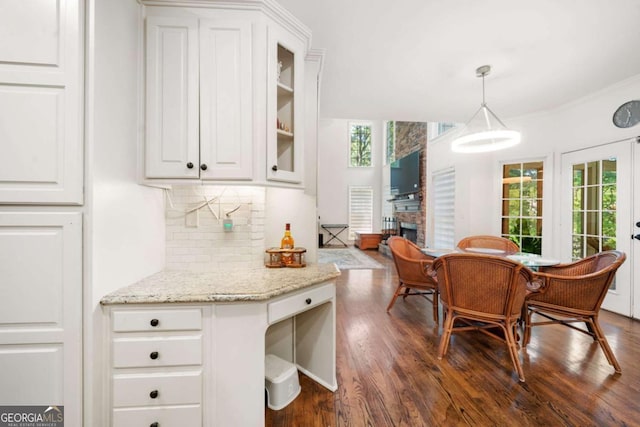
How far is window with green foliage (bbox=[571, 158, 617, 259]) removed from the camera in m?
3.09

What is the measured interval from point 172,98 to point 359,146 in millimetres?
8279

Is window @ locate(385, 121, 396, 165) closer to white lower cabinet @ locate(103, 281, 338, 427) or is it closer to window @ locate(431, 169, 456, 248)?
window @ locate(431, 169, 456, 248)

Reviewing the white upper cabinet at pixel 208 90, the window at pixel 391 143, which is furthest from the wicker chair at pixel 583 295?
the window at pixel 391 143

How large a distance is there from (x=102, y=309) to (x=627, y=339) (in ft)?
13.3

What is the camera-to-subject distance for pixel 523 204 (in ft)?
13.2

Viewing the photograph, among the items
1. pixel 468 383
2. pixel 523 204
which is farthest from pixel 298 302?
pixel 523 204

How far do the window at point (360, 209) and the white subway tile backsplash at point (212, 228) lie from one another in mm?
7212

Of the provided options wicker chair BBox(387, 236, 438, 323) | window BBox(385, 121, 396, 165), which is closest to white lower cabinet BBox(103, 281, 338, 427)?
wicker chair BBox(387, 236, 438, 323)

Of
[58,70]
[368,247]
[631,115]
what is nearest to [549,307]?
[631,115]

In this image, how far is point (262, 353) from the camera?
4.35 feet

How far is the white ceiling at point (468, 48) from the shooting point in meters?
1.83

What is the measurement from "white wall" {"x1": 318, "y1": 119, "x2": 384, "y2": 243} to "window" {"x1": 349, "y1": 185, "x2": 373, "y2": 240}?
0.45 ft

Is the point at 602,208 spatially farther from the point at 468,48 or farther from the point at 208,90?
the point at 208,90

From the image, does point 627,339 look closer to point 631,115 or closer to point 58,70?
point 631,115
